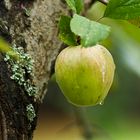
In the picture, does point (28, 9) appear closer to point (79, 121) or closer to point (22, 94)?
point (22, 94)

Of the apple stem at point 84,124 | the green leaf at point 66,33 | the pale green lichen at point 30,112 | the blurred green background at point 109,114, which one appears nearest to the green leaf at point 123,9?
the green leaf at point 66,33

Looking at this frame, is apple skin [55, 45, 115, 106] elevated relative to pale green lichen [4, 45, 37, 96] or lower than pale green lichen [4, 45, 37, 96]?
elevated

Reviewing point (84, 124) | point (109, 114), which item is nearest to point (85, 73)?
point (84, 124)

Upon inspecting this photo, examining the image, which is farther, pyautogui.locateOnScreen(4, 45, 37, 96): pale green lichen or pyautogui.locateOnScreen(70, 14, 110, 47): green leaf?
pyautogui.locateOnScreen(4, 45, 37, 96): pale green lichen

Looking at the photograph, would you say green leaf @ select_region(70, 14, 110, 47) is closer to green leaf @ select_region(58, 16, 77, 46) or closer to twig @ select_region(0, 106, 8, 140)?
green leaf @ select_region(58, 16, 77, 46)

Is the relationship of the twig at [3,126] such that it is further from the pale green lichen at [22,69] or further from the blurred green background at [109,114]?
the blurred green background at [109,114]

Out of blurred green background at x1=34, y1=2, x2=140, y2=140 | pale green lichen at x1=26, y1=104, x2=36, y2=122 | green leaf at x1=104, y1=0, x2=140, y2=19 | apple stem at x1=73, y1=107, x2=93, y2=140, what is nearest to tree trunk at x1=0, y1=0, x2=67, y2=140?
pale green lichen at x1=26, y1=104, x2=36, y2=122

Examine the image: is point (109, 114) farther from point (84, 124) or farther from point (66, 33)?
point (66, 33)
